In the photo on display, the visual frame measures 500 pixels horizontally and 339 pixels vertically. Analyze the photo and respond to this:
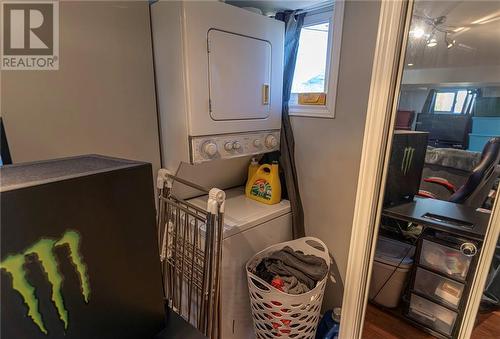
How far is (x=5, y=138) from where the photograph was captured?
1181 millimetres

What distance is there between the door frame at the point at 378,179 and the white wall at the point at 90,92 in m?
1.31

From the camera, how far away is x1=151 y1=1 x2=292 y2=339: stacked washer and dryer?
1.43 meters

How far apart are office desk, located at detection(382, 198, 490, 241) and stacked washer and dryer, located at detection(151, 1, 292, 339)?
813 mm

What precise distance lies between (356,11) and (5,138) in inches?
75.1

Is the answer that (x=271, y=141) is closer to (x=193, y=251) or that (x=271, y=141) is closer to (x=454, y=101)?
(x=193, y=251)

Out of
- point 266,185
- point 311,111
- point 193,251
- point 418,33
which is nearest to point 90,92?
point 193,251

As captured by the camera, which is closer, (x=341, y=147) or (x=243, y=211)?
(x=341, y=147)

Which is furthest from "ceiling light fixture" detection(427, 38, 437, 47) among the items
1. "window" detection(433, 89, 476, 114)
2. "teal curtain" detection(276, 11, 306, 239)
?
"teal curtain" detection(276, 11, 306, 239)

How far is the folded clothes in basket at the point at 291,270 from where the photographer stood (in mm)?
1543

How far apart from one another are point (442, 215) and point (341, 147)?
2.87 feet

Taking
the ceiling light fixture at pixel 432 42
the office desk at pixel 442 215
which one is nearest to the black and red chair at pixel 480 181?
the office desk at pixel 442 215

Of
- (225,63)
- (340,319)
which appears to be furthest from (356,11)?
(340,319)

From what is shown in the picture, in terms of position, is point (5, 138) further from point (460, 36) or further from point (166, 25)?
point (460, 36)

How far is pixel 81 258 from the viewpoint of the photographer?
656 mm
